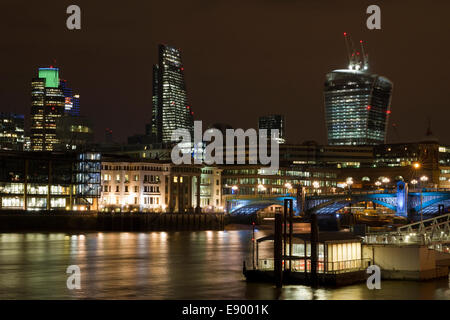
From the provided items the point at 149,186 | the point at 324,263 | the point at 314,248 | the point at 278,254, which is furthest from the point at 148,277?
the point at 149,186

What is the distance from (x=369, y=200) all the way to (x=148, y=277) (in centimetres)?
10063

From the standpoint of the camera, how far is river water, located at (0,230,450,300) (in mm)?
47781

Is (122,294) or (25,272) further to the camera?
(25,272)

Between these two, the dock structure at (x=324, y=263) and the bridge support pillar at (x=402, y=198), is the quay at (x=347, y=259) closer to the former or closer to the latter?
the dock structure at (x=324, y=263)

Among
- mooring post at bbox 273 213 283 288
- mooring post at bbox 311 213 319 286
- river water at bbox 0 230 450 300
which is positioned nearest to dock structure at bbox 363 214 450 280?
river water at bbox 0 230 450 300

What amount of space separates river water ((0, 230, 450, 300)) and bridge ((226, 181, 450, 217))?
207 ft

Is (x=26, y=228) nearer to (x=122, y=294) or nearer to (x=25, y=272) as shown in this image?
(x=25, y=272)

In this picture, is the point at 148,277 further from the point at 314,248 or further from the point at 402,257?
the point at 402,257

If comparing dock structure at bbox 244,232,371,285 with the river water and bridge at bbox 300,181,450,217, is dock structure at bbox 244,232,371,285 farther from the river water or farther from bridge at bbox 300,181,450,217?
bridge at bbox 300,181,450,217

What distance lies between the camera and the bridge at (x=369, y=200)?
148 m
